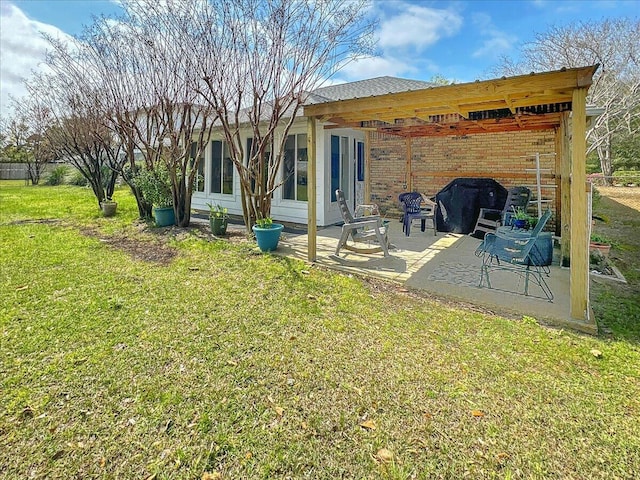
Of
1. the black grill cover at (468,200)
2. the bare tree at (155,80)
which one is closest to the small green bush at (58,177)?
the bare tree at (155,80)

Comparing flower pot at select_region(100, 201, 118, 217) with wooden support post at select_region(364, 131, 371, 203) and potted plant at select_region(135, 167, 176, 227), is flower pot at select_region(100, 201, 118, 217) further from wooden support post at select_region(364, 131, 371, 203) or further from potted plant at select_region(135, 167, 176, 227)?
wooden support post at select_region(364, 131, 371, 203)

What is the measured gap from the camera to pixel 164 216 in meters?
9.21

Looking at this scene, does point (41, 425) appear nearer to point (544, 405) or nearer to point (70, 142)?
point (544, 405)

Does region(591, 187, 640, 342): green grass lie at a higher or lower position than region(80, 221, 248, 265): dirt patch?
lower

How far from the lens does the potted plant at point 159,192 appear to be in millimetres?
9047

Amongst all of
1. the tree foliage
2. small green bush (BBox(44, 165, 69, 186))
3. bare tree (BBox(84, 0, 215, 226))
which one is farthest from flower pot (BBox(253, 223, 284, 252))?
small green bush (BBox(44, 165, 69, 186))

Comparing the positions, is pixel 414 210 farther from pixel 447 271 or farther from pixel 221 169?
pixel 221 169

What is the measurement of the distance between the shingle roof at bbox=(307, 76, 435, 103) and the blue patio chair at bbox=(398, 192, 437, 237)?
315 centimetres

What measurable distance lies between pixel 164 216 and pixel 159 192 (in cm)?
61

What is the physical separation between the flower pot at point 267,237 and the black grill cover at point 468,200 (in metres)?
4.15

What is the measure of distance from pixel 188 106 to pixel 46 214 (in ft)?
23.2

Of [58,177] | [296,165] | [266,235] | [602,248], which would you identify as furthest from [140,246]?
[58,177]

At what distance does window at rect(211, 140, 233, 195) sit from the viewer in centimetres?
1082

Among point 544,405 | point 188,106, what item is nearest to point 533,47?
point 188,106
